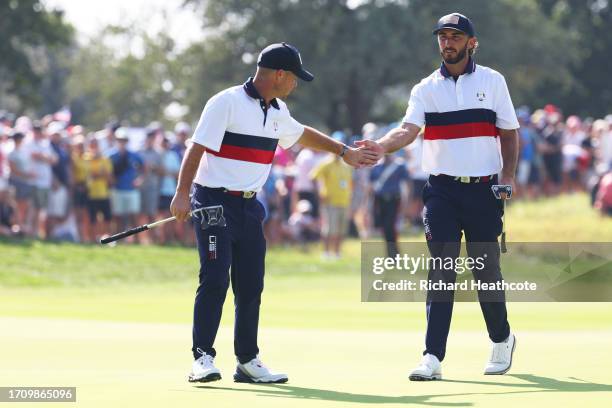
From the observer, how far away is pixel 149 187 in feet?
84.6

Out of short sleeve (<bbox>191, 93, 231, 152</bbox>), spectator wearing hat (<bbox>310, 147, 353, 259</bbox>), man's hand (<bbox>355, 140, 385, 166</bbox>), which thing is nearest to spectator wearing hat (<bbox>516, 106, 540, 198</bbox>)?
spectator wearing hat (<bbox>310, 147, 353, 259</bbox>)

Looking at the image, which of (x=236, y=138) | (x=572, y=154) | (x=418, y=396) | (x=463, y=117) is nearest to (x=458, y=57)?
(x=463, y=117)

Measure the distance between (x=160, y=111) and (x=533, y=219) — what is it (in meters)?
41.7

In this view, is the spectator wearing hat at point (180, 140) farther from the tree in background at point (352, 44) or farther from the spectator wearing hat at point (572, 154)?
the tree in background at point (352, 44)

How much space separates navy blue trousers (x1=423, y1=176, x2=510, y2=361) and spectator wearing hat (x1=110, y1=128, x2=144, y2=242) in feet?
53.1

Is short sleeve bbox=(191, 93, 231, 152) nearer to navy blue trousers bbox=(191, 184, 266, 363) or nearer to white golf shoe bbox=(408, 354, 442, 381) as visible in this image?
navy blue trousers bbox=(191, 184, 266, 363)

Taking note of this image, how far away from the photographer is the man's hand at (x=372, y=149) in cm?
979

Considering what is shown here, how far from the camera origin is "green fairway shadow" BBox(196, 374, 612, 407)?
7902mm

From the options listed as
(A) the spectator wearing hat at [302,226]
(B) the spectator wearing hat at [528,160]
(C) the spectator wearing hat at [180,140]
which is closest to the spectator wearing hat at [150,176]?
(C) the spectator wearing hat at [180,140]

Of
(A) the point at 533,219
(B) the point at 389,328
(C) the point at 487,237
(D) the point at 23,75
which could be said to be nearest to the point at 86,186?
(A) the point at 533,219

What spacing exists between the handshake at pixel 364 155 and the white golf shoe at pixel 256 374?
1.59 metres

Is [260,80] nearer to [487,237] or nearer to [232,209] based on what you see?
[232,209]

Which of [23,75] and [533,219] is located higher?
[23,75]

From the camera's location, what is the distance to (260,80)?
9.02 meters
